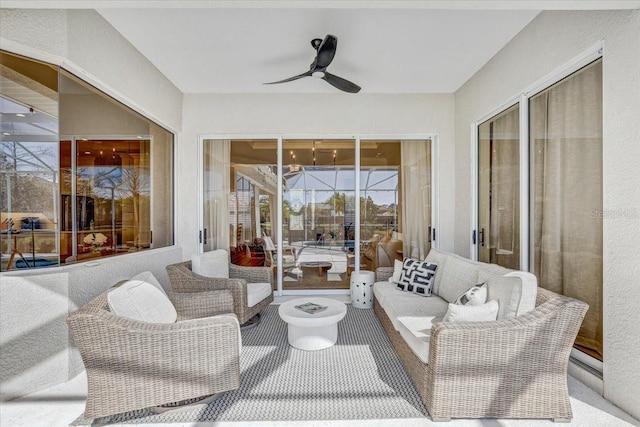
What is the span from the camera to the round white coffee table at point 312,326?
2.74 m

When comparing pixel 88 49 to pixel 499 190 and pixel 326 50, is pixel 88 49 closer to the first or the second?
pixel 326 50

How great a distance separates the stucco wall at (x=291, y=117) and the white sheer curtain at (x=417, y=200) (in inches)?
11.5

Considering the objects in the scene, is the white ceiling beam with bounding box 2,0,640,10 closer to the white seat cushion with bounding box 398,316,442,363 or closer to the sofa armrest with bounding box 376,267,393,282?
the white seat cushion with bounding box 398,316,442,363

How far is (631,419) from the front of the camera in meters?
1.92

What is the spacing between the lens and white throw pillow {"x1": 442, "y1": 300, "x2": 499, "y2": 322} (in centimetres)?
203

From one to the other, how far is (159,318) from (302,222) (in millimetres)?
2798

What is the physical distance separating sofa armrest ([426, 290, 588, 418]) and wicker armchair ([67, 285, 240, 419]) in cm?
129

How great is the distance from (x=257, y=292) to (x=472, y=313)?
7.28 feet

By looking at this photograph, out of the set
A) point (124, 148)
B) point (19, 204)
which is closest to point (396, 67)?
point (124, 148)

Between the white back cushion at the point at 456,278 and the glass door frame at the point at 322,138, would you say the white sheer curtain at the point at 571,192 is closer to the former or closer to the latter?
the white back cushion at the point at 456,278

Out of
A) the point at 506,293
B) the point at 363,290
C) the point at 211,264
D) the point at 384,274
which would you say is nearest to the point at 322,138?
the point at 384,274

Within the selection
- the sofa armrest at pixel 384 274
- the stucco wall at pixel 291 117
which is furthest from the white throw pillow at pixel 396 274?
the stucco wall at pixel 291 117

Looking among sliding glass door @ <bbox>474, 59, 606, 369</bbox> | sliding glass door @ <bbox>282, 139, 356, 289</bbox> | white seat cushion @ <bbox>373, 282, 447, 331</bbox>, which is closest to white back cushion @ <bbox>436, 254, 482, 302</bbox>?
white seat cushion @ <bbox>373, 282, 447, 331</bbox>

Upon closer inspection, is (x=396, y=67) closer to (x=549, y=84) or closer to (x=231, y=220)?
(x=549, y=84)
